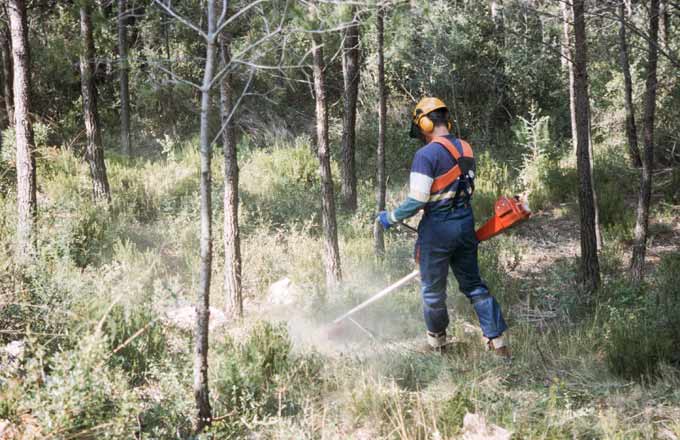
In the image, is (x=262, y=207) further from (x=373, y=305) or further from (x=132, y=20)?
(x=132, y=20)

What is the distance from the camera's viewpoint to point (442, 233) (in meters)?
4.91

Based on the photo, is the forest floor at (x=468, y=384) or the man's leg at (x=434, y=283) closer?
the forest floor at (x=468, y=384)

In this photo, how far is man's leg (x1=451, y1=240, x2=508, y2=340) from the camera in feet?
16.5

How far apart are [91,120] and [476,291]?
7.03 metres

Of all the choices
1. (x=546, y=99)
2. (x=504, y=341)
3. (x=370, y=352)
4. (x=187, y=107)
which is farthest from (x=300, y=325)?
(x=546, y=99)

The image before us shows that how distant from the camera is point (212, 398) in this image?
3.86m

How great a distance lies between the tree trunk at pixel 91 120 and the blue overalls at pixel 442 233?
5764mm

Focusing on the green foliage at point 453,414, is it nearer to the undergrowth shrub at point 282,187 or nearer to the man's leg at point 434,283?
the man's leg at point 434,283

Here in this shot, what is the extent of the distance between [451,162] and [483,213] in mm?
5841

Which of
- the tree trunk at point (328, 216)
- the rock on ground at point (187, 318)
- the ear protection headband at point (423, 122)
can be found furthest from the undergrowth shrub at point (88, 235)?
the ear protection headband at point (423, 122)

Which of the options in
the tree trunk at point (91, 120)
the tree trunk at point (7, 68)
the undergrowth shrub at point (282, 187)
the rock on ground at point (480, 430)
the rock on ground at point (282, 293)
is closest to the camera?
the rock on ground at point (480, 430)

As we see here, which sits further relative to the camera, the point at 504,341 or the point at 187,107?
the point at 187,107

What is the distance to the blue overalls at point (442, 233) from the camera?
4809mm

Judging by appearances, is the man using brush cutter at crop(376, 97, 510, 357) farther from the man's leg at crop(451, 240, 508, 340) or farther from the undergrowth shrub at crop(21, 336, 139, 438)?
the undergrowth shrub at crop(21, 336, 139, 438)
